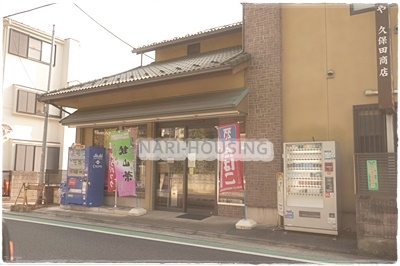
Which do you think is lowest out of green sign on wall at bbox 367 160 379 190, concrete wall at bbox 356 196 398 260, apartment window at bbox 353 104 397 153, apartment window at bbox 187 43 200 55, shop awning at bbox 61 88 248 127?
concrete wall at bbox 356 196 398 260

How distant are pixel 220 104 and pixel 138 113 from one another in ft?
9.92

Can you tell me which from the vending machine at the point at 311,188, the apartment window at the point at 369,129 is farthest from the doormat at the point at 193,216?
the apartment window at the point at 369,129

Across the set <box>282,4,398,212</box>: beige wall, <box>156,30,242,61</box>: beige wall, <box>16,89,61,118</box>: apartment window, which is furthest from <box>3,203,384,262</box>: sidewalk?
<box>16,89,61,118</box>: apartment window

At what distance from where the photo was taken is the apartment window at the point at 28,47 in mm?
18406

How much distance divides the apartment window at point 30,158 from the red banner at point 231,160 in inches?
552

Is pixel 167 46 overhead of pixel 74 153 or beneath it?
overhead

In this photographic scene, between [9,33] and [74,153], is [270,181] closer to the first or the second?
[74,153]

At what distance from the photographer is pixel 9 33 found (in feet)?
59.2

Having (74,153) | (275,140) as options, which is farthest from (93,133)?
(275,140)

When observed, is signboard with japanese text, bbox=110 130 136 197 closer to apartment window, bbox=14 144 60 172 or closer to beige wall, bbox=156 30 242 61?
beige wall, bbox=156 30 242 61

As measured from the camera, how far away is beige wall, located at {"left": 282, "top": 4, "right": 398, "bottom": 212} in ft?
27.1

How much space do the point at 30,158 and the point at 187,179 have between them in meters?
12.3

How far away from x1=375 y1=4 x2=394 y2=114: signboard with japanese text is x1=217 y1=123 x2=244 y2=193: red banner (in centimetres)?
357

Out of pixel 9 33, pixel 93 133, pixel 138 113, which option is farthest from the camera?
pixel 9 33
